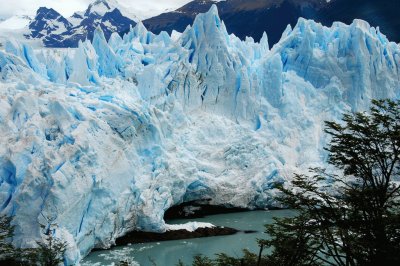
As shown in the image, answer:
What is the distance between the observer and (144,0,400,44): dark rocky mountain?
3353 cm

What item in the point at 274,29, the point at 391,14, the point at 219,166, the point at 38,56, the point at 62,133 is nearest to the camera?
the point at 62,133

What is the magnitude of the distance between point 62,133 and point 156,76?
701cm

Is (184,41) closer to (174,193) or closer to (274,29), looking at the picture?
(174,193)

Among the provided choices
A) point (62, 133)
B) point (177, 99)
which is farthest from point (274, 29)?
point (62, 133)

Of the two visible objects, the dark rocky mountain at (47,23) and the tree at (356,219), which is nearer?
the tree at (356,219)

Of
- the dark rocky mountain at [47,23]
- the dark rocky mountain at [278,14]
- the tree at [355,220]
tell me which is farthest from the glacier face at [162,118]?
the dark rocky mountain at [47,23]

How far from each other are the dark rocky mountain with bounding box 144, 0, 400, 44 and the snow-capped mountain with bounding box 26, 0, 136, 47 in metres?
9.96

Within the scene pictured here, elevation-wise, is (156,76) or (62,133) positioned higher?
(156,76)

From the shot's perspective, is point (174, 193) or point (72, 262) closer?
point (72, 262)

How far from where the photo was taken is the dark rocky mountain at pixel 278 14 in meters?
33.5

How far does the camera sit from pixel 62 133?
12.8 metres

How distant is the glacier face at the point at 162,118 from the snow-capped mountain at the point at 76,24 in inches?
1137

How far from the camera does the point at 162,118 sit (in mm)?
16734

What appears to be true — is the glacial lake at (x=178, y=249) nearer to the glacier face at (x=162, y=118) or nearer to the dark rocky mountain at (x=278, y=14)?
the glacier face at (x=162, y=118)
